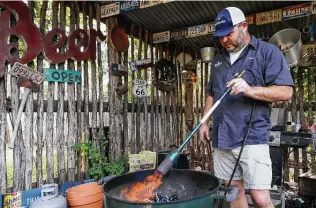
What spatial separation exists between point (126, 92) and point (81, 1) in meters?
1.66

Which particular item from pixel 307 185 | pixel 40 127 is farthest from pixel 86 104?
pixel 307 185

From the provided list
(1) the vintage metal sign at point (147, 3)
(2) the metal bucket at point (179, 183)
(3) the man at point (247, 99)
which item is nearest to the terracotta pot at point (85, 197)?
(2) the metal bucket at point (179, 183)

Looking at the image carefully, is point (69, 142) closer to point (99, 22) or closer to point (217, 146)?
point (99, 22)

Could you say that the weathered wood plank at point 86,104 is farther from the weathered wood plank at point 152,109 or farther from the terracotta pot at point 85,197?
the weathered wood plank at point 152,109

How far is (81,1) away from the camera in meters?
4.39

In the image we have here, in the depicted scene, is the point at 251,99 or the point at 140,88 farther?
the point at 140,88

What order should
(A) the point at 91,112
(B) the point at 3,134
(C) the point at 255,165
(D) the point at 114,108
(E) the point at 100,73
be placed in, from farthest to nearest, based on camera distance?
(D) the point at 114,108
(E) the point at 100,73
(A) the point at 91,112
(B) the point at 3,134
(C) the point at 255,165

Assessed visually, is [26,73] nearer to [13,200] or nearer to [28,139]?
[28,139]

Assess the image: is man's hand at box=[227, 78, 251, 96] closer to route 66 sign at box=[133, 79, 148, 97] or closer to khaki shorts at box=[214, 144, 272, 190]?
khaki shorts at box=[214, 144, 272, 190]

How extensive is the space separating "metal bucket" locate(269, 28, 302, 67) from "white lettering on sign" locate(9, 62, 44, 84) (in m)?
3.63

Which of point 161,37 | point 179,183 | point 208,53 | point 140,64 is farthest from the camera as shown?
point 208,53

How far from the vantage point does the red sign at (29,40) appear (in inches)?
135

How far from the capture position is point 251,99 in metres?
2.31

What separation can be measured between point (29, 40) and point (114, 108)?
173cm
